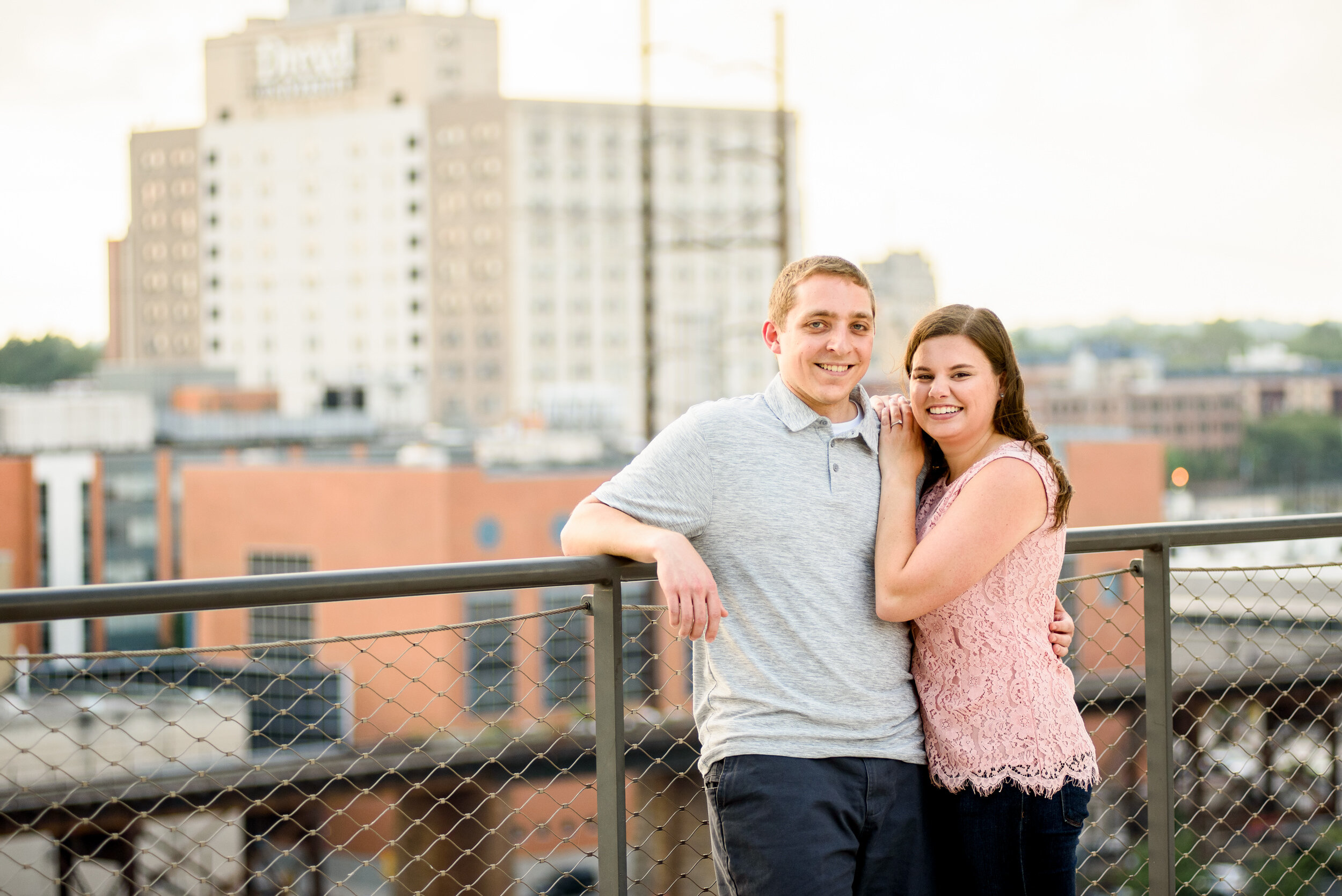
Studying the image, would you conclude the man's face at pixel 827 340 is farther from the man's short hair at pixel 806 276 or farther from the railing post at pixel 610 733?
the railing post at pixel 610 733

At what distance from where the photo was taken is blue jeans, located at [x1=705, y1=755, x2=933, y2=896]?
6.03ft

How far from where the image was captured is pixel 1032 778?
1.88 m

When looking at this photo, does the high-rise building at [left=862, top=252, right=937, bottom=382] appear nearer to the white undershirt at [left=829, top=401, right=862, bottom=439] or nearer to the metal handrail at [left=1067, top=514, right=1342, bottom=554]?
the metal handrail at [left=1067, top=514, right=1342, bottom=554]

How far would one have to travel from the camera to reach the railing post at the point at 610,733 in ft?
6.80

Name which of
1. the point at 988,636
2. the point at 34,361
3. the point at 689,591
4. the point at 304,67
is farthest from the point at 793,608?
the point at 34,361

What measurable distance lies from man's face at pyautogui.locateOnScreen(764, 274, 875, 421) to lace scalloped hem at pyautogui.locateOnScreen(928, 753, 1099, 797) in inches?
26.3

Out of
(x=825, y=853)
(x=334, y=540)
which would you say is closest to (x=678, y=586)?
(x=825, y=853)

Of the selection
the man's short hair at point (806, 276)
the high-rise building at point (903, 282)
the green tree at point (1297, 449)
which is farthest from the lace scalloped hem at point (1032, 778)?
the high-rise building at point (903, 282)

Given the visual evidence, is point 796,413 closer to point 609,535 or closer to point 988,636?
point 609,535

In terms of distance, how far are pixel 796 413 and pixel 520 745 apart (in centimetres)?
1300

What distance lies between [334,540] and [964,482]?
25.4m

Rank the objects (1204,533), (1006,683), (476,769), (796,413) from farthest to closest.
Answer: (476,769) → (1204,533) → (796,413) → (1006,683)

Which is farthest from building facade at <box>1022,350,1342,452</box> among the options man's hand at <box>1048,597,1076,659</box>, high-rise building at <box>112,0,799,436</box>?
man's hand at <box>1048,597,1076,659</box>

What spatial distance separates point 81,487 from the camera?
111 feet
